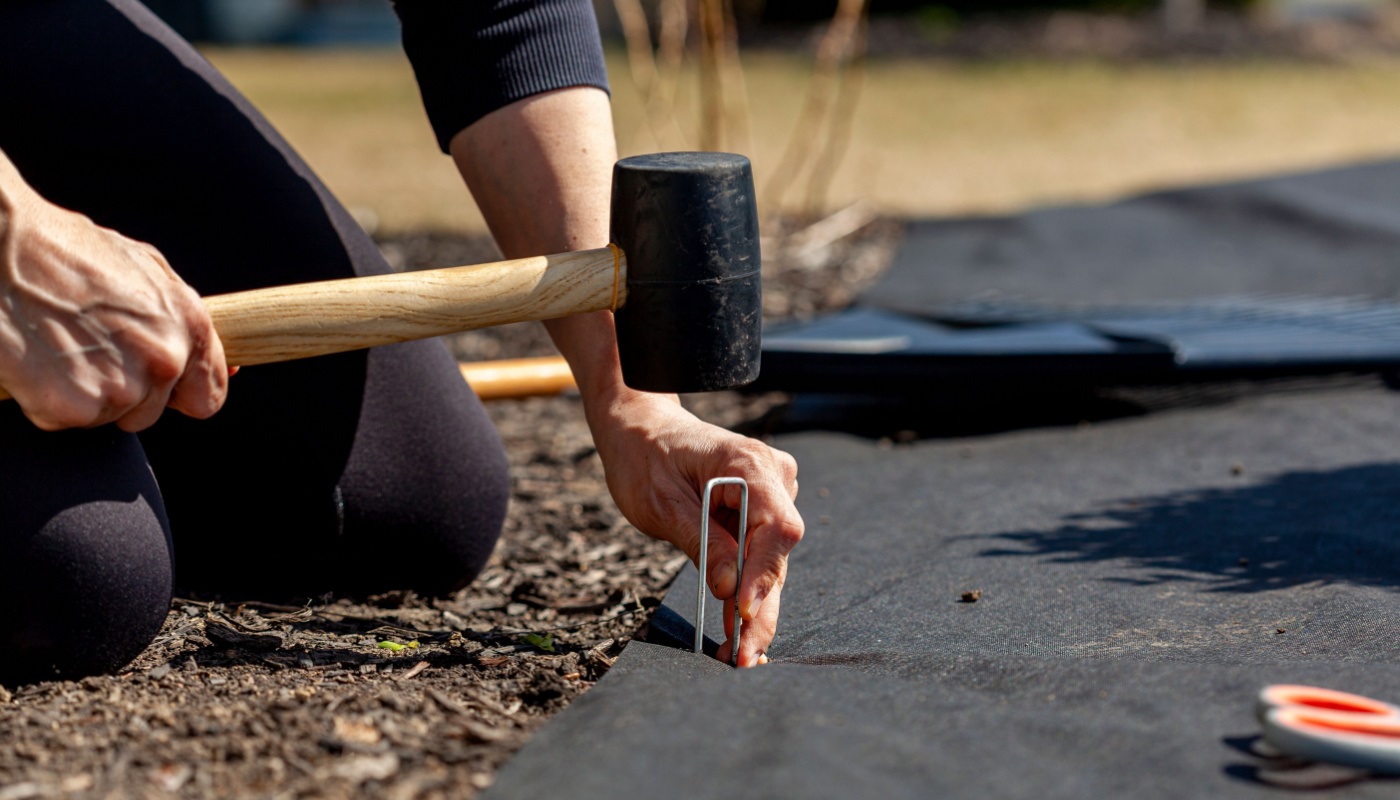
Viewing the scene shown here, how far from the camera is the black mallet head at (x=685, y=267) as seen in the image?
5.55ft

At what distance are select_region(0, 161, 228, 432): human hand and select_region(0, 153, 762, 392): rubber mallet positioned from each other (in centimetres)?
12

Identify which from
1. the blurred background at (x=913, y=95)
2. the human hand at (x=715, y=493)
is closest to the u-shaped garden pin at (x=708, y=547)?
the human hand at (x=715, y=493)

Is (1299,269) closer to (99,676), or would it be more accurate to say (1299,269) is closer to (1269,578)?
(1269,578)

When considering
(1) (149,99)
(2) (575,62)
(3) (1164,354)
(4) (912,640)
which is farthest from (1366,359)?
(1) (149,99)

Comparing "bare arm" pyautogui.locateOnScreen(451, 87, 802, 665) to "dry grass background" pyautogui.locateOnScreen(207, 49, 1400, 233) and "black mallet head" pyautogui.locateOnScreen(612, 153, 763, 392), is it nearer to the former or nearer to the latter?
"black mallet head" pyautogui.locateOnScreen(612, 153, 763, 392)

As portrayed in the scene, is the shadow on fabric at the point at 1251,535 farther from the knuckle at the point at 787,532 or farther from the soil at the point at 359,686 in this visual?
the soil at the point at 359,686

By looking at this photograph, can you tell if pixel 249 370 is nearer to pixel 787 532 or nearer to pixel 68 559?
pixel 68 559

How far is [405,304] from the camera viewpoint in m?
1.67

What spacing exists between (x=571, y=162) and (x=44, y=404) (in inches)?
32.1

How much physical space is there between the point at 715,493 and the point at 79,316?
0.81 m

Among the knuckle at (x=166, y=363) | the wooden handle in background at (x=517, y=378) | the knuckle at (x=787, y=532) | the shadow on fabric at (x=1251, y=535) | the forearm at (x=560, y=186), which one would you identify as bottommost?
the shadow on fabric at (x=1251, y=535)

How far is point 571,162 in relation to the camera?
6.34 ft

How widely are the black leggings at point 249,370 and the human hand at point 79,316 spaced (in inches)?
21.8

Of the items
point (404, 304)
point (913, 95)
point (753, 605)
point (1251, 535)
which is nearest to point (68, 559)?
point (404, 304)
